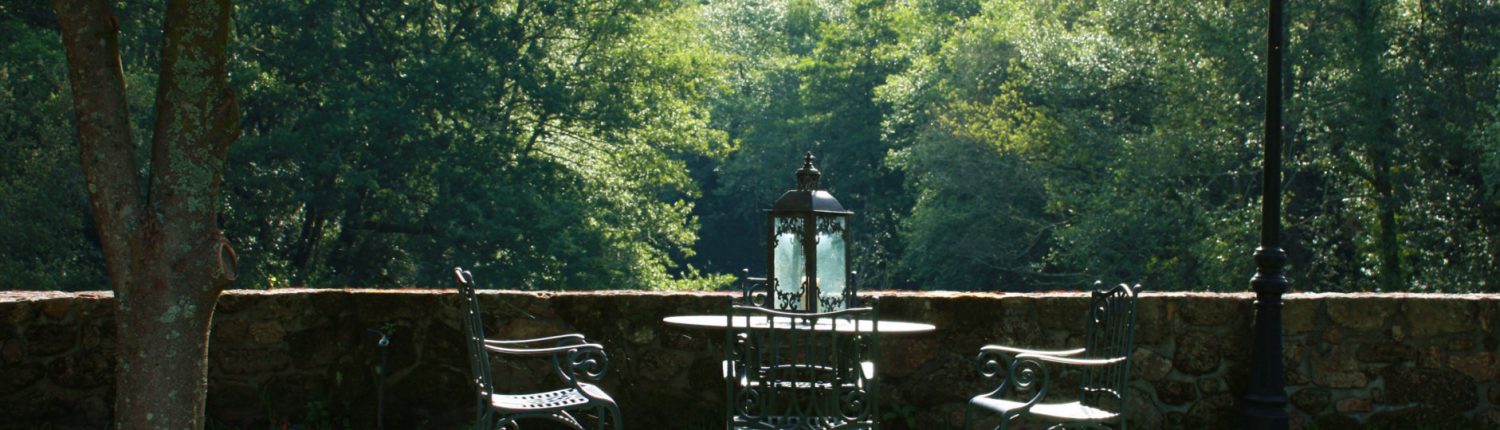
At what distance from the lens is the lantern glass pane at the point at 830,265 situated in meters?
4.55

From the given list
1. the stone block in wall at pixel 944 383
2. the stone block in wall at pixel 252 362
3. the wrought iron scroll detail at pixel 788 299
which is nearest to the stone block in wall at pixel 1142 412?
the stone block in wall at pixel 944 383

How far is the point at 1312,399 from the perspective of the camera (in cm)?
520

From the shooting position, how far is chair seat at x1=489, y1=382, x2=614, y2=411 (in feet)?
12.9

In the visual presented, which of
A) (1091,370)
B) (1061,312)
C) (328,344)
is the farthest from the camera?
(328,344)

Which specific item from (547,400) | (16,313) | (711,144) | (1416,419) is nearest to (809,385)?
(547,400)

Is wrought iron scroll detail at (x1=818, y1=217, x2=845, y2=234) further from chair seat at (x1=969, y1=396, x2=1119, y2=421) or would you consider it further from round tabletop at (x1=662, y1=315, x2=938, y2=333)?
chair seat at (x1=969, y1=396, x2=1119, y2=421)

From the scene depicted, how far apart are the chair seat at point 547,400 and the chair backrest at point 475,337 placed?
0.15 feet

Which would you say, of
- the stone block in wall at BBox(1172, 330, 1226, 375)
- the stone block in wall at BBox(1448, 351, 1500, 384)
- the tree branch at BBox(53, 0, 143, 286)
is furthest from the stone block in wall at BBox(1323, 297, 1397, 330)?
the tree branch at BBox(53, 0, 143, 286)

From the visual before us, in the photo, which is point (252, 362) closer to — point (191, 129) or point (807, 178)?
point (191, 129)

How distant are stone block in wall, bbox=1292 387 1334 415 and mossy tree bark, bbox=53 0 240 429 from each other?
3.96 m

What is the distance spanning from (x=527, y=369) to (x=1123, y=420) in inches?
94.0

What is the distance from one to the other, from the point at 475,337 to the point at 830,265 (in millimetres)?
1287

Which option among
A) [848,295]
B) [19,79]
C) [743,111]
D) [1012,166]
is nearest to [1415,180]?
[1012,166]

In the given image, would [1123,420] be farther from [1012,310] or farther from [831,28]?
[831,28]
